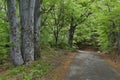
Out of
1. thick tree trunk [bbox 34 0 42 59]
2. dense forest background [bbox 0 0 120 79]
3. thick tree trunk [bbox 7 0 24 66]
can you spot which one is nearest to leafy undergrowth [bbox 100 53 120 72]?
dense forest background [bbox 0 0 120 79]

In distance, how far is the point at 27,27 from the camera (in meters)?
11.7

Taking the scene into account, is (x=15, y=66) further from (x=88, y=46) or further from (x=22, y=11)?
(x=88, y=46)

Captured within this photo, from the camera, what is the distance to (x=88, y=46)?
43.4 meters

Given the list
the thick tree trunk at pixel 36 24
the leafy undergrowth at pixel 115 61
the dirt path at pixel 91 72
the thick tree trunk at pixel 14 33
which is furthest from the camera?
the leafy undergrowth at pixel 115 61

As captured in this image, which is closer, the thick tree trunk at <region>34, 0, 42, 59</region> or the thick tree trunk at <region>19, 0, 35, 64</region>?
the thick tree trunk at <region>19, 0, 35, 64</region>

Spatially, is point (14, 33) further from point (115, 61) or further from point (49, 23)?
point (49, 23)

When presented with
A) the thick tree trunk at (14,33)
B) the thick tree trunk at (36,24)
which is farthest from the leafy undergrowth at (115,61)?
the thick tree trunk at (14,33)

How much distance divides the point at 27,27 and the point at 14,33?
3.62 feet

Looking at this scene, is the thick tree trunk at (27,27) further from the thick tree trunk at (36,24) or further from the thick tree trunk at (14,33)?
the thick tree trunk at (36,24)

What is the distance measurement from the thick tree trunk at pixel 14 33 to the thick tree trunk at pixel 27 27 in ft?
1.96

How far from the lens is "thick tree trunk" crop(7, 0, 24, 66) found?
10516 mm

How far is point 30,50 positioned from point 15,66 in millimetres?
1295

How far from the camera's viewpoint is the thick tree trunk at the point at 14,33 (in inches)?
414

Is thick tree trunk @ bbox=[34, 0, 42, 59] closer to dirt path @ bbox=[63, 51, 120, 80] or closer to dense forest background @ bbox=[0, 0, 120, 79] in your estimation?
dense forest background @ bbox=[0, 0, 120, 79]
